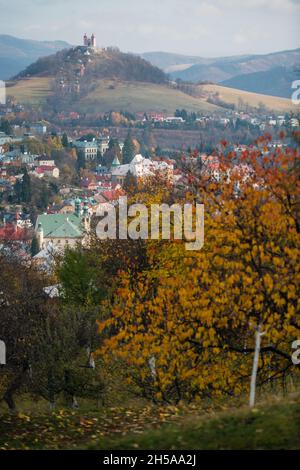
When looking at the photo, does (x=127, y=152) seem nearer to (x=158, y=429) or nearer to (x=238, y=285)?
(x=238, y=285)

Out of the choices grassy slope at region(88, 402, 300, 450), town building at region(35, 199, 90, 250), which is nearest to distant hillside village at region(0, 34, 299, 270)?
town building at region(35, 199, 90, 250)

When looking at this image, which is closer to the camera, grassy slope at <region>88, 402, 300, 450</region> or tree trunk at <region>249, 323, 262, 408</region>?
grassy slope at <region>88, 402, 300, 450</region>

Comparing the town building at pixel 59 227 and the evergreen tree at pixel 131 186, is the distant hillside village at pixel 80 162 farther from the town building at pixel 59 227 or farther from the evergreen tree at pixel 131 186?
the evergreen tree at pixel 131 186

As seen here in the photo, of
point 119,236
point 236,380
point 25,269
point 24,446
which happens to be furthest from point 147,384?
point 25,269

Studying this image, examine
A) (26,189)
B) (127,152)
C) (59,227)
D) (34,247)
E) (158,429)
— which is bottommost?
(34,247)

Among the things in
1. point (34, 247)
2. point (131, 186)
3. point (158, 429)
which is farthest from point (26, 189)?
point (158, 429)

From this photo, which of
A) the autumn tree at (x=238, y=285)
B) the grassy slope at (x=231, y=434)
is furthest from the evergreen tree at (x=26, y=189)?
the grassy slope at (x=231, y=434)

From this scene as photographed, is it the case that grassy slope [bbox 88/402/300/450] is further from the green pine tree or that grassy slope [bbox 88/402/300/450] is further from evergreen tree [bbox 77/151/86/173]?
evergreen tree [bbox 77/151/86/173]

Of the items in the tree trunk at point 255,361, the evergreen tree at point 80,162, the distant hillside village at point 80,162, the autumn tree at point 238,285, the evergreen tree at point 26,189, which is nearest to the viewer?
the tree trunk at point 255,361

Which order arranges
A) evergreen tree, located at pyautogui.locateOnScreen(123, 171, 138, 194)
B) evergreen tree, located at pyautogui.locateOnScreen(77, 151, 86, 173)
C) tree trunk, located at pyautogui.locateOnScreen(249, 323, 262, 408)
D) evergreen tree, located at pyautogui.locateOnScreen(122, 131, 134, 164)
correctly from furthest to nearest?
evergreen tree, located at pyautogui.locateOnScreen(122, 131, 134, 164) → evergreen tree, located at pyautogui.locateOnScreen(77, 151, 86, 173) → evergreen tree, located at pyautogui.locateOnScreen(123, 171, 138, 194) → tree trunk, located at pyautogui.locateOnScreen(249, 323, 262, 408)
